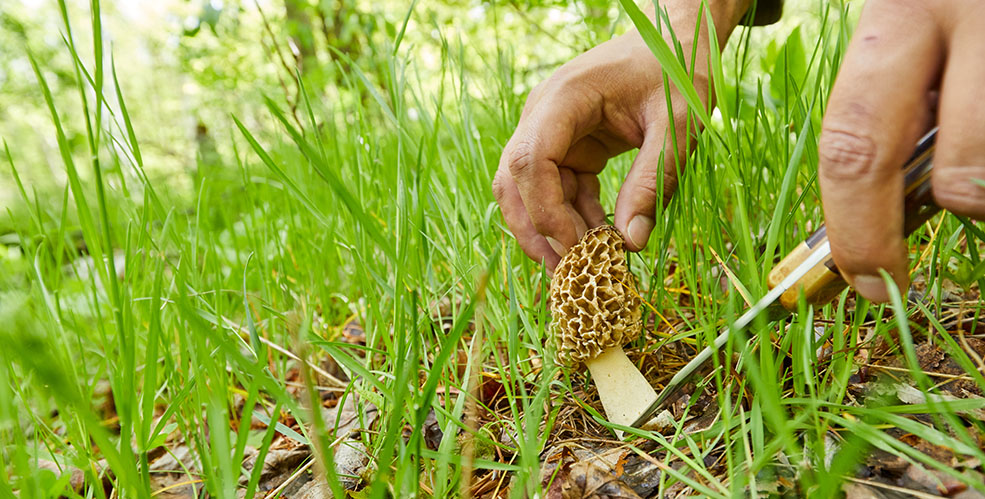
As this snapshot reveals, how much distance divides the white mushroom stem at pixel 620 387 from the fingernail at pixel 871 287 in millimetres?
405

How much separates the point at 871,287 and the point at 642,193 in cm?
45

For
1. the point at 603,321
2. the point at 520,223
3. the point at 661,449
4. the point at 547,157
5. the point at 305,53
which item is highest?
the point at 305,53

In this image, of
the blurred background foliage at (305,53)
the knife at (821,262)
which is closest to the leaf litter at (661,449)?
the knife at (821,262)

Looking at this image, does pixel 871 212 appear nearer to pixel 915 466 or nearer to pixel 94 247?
pixel 915 466

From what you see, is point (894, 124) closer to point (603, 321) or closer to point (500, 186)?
point (603, 321)

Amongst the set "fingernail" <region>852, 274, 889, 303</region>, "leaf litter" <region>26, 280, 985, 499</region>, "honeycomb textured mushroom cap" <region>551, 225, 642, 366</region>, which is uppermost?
"fingernail" <region>852, 274, 889, 303</region>

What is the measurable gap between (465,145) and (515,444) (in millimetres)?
874

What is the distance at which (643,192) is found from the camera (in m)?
1.06

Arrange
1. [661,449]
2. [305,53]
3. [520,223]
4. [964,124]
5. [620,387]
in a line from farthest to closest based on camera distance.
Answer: [305,53], [520,223], [620,387], [661,449], [964,124]

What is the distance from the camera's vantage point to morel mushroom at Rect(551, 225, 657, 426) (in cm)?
101

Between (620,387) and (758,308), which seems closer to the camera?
(758,308)

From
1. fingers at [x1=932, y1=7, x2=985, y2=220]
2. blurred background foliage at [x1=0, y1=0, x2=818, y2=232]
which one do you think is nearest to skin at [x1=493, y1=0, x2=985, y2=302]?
fingers at [x1=932, y1=7, x2=985, y2=220]

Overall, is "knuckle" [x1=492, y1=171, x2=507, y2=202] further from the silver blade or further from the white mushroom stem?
the silver blade

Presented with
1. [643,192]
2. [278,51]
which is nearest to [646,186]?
[643,192]
